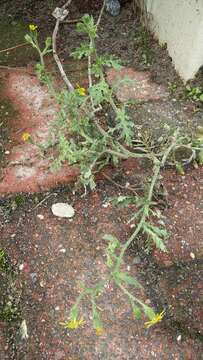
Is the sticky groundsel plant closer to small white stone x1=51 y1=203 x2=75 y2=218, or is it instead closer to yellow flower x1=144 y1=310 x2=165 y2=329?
yellow flower x1=144 y1=310 x2=165 y2=329

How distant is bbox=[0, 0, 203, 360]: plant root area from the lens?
5.90 ft

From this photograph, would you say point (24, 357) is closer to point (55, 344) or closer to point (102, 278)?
point (55, 344)

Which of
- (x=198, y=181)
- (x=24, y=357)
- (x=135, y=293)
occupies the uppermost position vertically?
(x=198, y=181)

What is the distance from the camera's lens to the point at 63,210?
218cm

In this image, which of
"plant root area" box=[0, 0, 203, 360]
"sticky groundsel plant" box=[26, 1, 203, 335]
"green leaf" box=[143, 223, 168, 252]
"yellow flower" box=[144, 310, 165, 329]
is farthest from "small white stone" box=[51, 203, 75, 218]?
"yellow flower" box=[144, 310, 165, 329]

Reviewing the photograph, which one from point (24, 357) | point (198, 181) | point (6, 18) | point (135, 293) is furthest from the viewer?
point (6, 18)

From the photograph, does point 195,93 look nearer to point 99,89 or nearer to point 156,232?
point 99,89

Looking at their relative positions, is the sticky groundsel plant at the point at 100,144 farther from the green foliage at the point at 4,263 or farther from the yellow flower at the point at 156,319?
the green foliage at the point at 4,263

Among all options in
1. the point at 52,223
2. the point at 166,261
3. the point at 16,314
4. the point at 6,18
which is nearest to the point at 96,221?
the point at 52,223

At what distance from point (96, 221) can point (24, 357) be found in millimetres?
687

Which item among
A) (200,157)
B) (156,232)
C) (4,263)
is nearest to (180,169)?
(200,157)

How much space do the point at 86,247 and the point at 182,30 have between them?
1.44 metres

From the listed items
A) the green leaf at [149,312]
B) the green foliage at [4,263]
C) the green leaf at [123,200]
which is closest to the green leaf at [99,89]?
the green leaf at [123,200]

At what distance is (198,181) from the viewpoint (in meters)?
2.32
